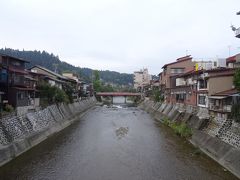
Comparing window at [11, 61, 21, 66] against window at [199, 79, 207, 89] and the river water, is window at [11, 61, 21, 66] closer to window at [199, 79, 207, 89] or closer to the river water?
the river water

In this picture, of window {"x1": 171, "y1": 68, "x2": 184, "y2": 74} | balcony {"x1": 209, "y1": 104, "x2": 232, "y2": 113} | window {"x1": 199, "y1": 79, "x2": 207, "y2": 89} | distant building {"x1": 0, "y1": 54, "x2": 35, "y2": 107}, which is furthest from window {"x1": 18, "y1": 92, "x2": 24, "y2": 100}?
window {"x1": 171, "y1": 68, "x2": 184, "y2": 74}

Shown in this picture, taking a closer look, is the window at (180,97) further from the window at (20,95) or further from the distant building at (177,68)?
the window at (20,95)

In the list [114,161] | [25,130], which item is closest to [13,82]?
[25,130]

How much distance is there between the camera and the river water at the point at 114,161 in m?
18.5

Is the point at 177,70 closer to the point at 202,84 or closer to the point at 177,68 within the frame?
the point at 177,68

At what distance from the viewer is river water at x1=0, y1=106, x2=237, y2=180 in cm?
1845

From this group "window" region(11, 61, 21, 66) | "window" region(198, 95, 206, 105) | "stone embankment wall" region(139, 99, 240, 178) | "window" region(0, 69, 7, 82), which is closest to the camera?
"stone embankment wall" region(139, 99, 240, 178)

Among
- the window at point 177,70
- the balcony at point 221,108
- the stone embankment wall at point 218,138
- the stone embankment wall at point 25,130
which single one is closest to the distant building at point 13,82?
the stone embankment wall at point 25,130

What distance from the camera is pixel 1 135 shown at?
71.9 ft

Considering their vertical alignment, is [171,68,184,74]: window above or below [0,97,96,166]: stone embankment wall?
above

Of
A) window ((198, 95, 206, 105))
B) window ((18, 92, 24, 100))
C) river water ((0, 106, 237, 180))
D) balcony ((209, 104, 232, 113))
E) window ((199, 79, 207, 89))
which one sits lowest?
river water ((0, 106, 237, 180))

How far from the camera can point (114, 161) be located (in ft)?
71.8

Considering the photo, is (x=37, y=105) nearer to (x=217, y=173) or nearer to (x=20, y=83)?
(x=20, y=83)

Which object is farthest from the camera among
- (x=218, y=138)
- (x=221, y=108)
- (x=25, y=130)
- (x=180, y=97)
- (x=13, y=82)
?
(x=180, y=97)
